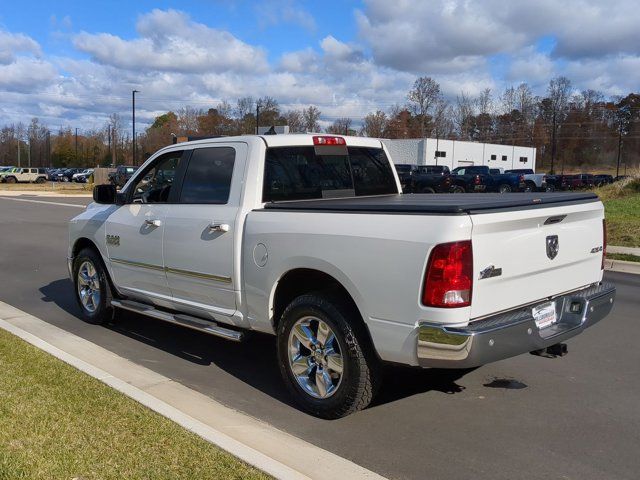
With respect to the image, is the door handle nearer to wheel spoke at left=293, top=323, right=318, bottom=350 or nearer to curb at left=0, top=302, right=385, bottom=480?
wheel spoke at left=293, top=323, right=318, bottom=350

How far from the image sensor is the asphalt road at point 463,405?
3.71m

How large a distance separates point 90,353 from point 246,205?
2.26 m

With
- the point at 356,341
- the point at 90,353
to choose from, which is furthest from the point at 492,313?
the point at 90,353

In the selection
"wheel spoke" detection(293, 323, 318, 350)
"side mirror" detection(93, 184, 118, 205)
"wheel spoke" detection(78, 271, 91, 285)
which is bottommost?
"wheel spoke" detection(78, 271, 91, 285)

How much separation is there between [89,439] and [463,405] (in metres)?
2.63

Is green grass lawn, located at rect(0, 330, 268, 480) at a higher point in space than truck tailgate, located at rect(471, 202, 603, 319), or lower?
lower

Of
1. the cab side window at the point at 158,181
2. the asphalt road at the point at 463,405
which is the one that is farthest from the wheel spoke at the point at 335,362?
the cab side window at the point at 158,181

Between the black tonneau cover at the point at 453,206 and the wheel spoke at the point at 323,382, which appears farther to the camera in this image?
the wheel spoke at the point at 323,382

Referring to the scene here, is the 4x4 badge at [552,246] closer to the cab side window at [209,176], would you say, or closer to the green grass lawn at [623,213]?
the cab side window at [209,176]

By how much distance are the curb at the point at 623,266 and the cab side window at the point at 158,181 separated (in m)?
8.98

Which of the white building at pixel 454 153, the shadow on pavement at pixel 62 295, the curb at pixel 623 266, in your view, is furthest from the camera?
the white building at pixel 454 153

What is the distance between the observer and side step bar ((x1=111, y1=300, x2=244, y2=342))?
491cm

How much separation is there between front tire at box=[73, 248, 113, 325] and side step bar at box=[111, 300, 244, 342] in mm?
282

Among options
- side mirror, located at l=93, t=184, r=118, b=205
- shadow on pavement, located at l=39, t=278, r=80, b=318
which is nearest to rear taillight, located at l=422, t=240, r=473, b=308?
side mirror, located at l=93, t=184, r=118, b=205
